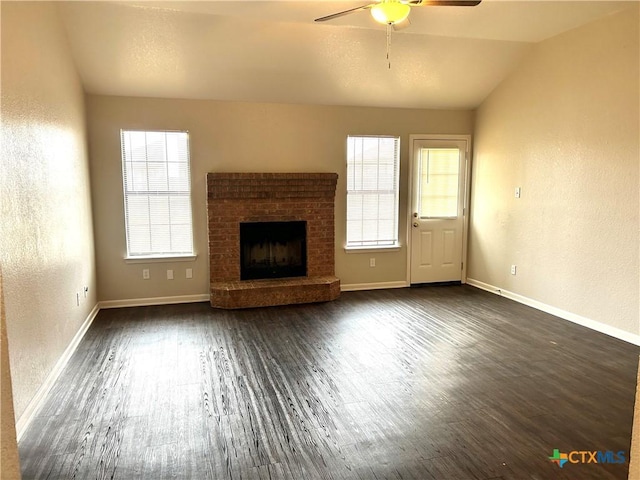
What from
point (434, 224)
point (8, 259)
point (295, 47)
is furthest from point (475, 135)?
point (8, 259)

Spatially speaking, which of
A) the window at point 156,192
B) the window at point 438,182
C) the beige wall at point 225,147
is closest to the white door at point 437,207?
the window at point 438,182

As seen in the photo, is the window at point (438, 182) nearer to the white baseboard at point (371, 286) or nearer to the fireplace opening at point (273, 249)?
the white baseboard at point (371, 286)

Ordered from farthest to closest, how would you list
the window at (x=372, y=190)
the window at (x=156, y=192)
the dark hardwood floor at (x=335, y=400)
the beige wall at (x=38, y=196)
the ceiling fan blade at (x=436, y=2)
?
the window at (x=372, y=190) → the window at (x=156, y=192) → the ceiling fan blade at (x=436, y=2) → the beige wall at (x=38, y=196) → the dark hardwood floor at (x=335, y=400)

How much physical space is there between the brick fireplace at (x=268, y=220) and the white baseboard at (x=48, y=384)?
1497mm

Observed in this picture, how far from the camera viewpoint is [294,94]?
5.49 metres

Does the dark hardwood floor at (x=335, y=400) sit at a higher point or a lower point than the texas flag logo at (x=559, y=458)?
higher

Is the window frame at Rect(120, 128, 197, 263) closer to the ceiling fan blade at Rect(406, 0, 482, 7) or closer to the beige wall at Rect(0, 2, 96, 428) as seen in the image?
the beige wall at Rect(0, 2, 96, 428)

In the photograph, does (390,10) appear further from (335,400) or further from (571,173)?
(571,173)

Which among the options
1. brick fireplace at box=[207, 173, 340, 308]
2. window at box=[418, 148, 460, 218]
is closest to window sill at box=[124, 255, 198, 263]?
brick fireplace at box=[207, 173, 340, 308]

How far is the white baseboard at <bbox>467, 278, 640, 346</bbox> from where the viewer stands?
4133 millimetres

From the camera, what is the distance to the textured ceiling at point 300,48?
161 inches

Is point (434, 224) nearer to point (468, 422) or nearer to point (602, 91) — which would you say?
point (602, 91)

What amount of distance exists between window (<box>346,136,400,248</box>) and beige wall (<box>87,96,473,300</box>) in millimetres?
115

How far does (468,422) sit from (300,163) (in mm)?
3883
